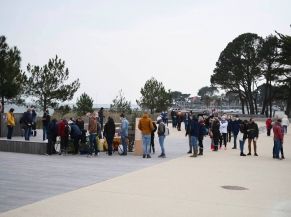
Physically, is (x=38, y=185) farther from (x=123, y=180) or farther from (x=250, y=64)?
(x=250, y=64)

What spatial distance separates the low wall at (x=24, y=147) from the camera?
53.5ft

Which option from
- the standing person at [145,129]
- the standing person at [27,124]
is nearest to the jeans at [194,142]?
the standing person at [145,129]

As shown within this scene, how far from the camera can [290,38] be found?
45.2 meters

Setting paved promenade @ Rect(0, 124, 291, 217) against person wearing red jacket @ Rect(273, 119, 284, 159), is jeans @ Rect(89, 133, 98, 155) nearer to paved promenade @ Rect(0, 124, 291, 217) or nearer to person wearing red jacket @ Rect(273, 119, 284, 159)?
Answer: paved promenade @ Rect(0, 124, 291, 217)

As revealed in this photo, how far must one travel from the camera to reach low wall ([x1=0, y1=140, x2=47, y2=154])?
53.5ft

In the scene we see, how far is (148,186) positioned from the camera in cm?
963

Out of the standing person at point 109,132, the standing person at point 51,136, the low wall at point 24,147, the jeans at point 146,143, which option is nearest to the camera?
the jeans at point 146,143

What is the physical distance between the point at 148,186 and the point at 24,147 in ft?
28.4

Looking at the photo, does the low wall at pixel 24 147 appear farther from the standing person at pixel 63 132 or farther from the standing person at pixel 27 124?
the standing person at pixel 27 124

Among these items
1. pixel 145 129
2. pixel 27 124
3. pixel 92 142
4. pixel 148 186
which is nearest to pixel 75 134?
pixel 92 142

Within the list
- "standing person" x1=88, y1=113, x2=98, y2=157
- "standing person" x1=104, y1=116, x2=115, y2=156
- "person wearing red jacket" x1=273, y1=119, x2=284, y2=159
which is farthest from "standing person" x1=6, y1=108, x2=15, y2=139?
"person wearing red jacket" x1=273, y1=119, x2=284, y2=159

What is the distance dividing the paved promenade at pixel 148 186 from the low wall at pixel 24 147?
109cm

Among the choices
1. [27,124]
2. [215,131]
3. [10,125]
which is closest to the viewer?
[215,131]

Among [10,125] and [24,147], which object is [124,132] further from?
[10,125]
